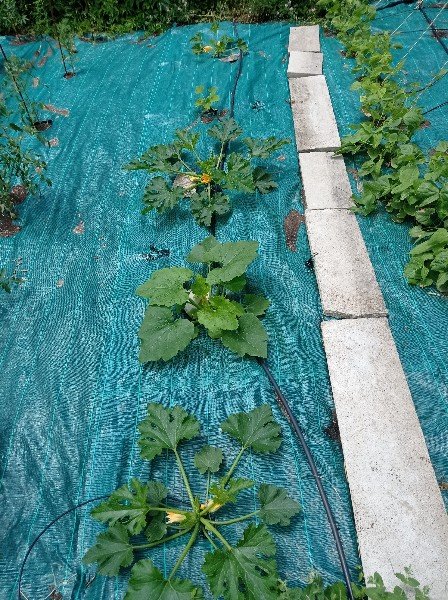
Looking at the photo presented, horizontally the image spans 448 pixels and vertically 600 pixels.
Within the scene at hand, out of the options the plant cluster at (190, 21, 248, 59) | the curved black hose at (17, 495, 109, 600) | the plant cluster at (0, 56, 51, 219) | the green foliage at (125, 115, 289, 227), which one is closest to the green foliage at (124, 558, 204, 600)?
the curved black hose at (17, 495, 109, 600)

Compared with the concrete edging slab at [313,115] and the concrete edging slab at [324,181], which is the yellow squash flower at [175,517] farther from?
the concrete edging slab at [313,115]

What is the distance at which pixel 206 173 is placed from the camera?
3.39 m

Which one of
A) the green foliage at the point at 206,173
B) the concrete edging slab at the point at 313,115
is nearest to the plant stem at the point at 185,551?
the green foliage at the point at 206,173

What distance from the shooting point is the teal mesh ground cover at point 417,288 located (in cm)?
235

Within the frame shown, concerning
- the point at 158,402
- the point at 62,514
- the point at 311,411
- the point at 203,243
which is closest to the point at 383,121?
the point at 203,243

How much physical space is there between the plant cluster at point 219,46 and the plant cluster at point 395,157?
1.05 metres

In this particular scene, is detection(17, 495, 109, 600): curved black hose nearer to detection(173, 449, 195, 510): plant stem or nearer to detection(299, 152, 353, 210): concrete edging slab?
detection(173, 449, 195, 510): plant stem

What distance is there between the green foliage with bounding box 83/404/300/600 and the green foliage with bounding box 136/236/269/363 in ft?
1.27

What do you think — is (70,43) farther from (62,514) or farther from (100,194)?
(62,514)

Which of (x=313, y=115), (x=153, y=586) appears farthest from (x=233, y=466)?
(x=313, y=115)

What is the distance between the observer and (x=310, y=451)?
7.36 ft

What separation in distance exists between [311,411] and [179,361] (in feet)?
2.48

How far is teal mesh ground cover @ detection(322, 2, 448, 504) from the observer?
235 cm

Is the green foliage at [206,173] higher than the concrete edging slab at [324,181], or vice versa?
the green foliage at [206,173]
